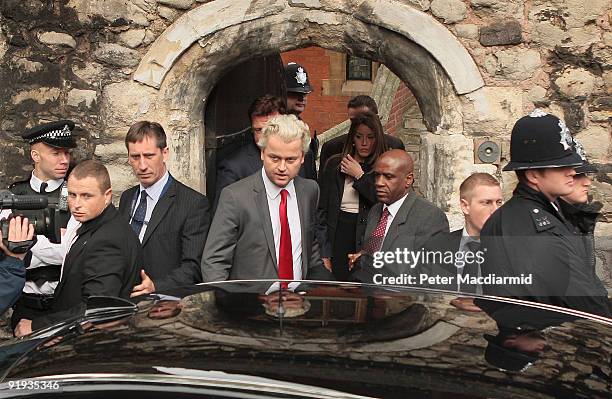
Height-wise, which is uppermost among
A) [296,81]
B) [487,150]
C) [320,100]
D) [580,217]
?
[320,100]

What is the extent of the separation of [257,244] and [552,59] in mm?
2523

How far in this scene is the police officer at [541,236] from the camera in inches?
140

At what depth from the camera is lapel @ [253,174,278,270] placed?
4570 millimetres

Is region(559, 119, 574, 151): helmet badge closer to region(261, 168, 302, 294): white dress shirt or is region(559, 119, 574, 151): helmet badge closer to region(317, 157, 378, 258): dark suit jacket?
region(261, 168, 302, 294): white dress shirt

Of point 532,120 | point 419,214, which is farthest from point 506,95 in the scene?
point 532,120

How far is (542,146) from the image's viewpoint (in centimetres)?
382

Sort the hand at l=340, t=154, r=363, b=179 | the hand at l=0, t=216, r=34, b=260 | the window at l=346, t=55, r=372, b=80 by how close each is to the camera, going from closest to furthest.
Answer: the hand at l=0, t=216, r=34, b=260, the hand at l=340, t=154, r=363, b=179, the window at l=346, t=55, r=372, b=80

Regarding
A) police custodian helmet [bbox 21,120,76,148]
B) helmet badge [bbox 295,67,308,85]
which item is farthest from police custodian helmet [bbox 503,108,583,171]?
helmet badge [bbox 295,67,308,85]

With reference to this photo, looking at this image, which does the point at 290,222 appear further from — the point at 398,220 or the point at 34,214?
the point at 34,214

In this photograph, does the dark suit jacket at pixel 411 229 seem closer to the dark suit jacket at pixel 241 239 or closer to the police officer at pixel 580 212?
the dark suit jacket at pixel 241 239

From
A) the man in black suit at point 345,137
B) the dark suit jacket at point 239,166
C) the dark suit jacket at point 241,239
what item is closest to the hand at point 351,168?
the man in black suit at point 345,137

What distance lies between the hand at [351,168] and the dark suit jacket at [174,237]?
5.00 ft

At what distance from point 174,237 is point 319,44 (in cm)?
196

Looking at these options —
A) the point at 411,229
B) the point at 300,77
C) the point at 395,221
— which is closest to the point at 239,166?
the point at 395,221
